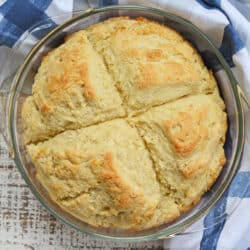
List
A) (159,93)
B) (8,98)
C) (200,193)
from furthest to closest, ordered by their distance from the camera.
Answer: (8,98), (200,193), (159,93)

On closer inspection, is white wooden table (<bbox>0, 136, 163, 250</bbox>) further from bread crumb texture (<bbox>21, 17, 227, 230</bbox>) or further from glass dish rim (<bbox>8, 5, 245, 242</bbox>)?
bread crumb texture (<bbox>21, 17, 227, 230</bbox>)

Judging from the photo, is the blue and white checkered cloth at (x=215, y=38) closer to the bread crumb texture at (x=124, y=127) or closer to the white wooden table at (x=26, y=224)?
the bread crumb texture at (x=124, y=127)

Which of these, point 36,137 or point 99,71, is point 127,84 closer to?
point 99,71

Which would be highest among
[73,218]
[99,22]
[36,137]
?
[99,22]

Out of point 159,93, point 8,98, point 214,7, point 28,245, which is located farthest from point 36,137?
point 214,7

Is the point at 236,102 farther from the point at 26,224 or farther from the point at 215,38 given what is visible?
the point at 26,224

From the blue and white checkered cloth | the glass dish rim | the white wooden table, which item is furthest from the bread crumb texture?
the white wooden table
